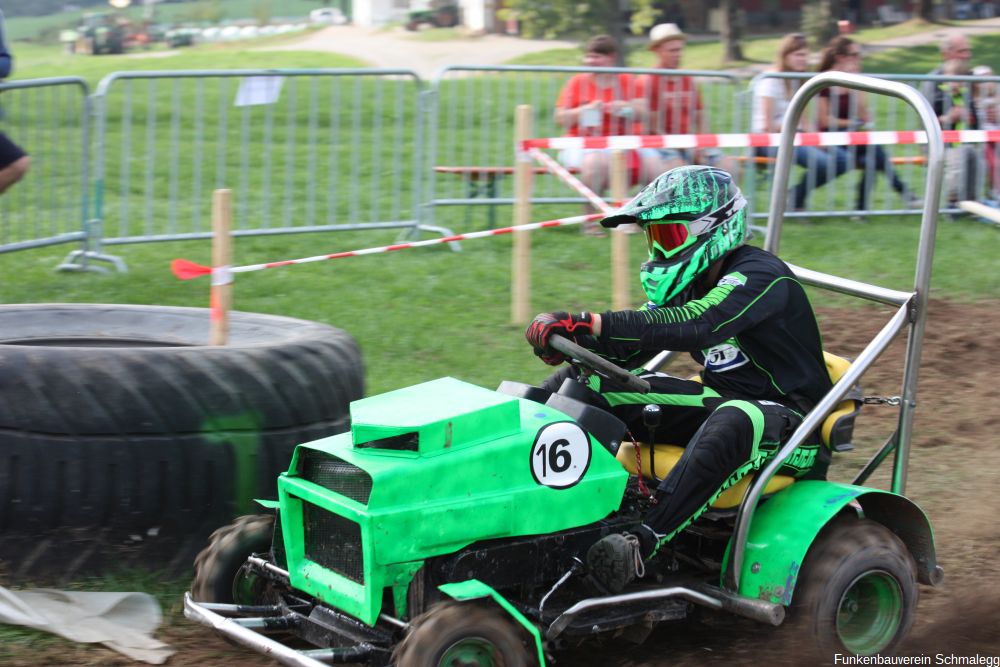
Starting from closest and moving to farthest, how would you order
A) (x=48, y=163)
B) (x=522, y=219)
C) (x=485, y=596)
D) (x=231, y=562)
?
(x=485, y=596) → (x=231, y=562) → (x=522, y=219) → (x=48, y=163)

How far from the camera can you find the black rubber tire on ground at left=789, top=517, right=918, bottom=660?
4.14m

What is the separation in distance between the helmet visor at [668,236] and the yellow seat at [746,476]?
26.1 inches

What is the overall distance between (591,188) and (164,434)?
20.6 feet

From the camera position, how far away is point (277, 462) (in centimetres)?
469

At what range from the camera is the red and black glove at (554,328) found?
405 cm

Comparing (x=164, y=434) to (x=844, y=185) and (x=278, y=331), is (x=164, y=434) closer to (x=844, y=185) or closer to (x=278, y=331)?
(x=278, y=331)

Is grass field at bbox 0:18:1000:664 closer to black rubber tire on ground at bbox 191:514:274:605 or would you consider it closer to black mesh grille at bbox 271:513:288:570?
black rubber tire on ground at bbox 191:514:274:605

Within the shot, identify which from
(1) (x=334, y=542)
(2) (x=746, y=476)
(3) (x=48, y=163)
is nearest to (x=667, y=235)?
(2) (x=746, y=476)

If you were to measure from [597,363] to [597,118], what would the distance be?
651 centimetres

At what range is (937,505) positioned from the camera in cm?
576

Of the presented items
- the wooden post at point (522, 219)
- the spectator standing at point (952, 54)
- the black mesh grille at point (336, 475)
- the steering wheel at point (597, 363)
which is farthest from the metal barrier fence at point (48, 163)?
the spectator standing at point (952, 54)

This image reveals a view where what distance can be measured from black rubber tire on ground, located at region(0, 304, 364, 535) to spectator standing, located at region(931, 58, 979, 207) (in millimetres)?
8113

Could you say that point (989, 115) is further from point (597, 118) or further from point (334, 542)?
point (334, 542)

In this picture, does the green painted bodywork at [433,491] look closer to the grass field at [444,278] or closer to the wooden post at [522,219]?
the grass field at [444,278]
